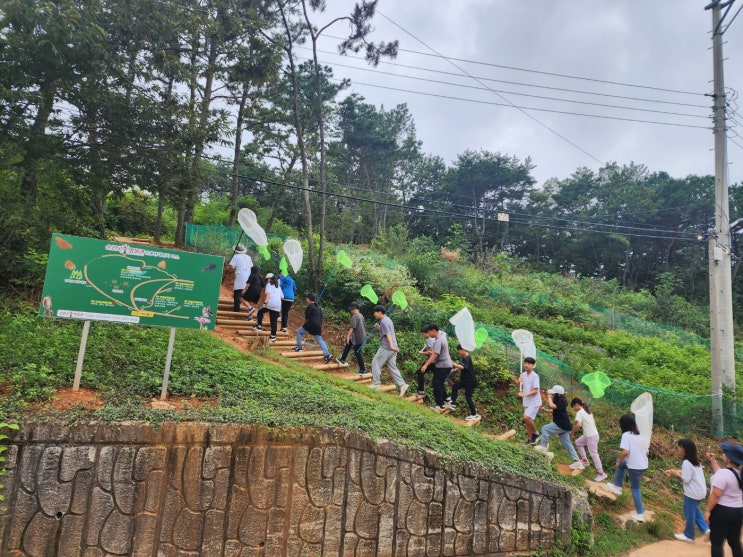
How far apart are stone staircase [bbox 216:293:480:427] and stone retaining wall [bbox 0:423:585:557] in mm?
3401

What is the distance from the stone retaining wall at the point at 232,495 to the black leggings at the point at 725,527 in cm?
236

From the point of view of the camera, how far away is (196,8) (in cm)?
1176

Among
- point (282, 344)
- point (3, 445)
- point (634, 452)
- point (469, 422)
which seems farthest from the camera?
point (282, 344)

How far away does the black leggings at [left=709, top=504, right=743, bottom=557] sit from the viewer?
4.58 m

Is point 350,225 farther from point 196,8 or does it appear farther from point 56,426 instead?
point 56,426

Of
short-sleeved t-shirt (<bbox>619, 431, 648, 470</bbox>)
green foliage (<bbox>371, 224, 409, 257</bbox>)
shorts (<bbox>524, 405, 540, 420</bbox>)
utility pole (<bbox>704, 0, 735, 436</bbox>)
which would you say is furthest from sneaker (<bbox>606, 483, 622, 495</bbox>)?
green foliage (<bbox>371, 224, 409, 257</bbox>)

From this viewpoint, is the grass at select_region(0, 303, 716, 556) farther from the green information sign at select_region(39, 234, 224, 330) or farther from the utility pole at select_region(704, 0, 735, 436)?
the utility pole at select_region(704, 0, 735, 436)

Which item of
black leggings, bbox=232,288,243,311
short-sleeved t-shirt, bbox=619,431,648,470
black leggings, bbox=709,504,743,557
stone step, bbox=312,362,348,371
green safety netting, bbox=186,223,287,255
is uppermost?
green safety netting, bbox=186,223,287,255

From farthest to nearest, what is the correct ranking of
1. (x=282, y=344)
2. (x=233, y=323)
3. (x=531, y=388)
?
(x=233, y=323) → (x=282, y=344) → (x=531, y=388)

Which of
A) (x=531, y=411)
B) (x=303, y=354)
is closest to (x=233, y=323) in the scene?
(x=303, y=354)

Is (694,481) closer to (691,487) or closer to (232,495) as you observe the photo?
(691,487)

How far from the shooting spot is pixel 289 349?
9016 mm

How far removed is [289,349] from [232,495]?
5.51m

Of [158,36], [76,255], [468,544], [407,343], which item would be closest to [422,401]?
[407,343]
